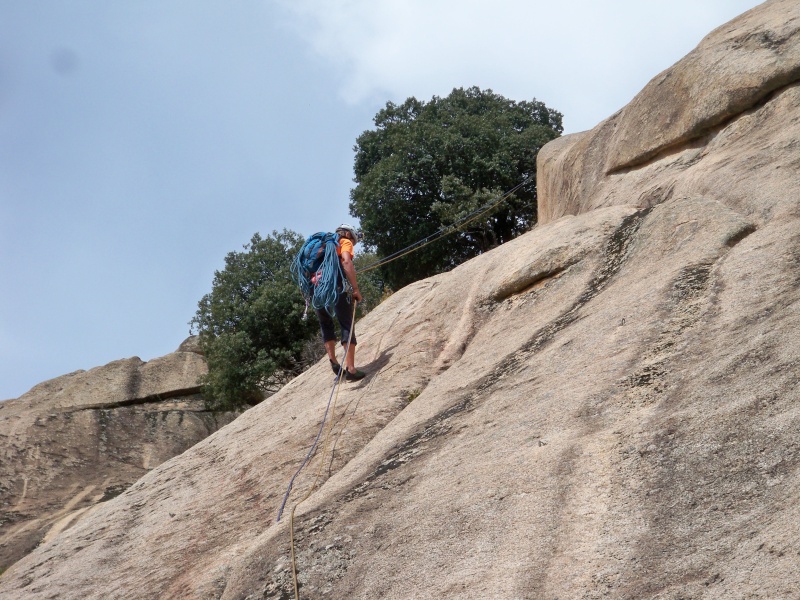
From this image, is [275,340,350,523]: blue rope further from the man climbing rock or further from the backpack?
the backpack

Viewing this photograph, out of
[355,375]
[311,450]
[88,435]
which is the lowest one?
[311,450]

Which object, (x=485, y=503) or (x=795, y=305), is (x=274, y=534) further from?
(x=795, y=305)

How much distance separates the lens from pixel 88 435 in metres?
22.8

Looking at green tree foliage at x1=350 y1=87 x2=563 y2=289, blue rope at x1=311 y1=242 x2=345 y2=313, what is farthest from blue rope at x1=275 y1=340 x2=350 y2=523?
green tree foliage at x1=350 y1=87 x2=563 y2=289

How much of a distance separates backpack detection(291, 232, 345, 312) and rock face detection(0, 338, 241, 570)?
715cm

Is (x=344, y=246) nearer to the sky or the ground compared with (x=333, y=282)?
nearer to the sky

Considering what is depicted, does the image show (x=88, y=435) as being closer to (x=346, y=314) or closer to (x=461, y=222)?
(x=461, y=222)

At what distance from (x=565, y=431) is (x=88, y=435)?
18.2m

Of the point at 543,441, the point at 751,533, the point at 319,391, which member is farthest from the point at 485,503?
the point at 319,391

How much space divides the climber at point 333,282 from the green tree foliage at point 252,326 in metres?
12.3

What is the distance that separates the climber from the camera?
452 inches

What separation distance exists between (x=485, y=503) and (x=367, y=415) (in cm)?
359

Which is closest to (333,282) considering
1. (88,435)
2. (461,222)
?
(88,435)

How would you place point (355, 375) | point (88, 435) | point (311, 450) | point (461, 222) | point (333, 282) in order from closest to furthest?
point (311, 450) < point (355, 375) < point (333, 282) < point (88, 435) < point (461, 222)
